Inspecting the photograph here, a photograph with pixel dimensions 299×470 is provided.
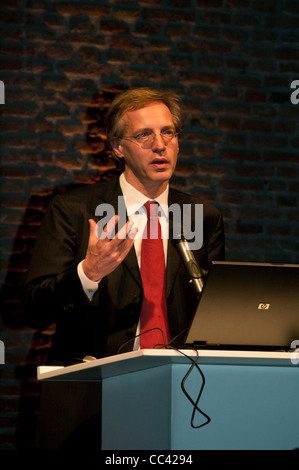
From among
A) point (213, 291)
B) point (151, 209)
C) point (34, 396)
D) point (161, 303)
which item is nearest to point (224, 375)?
point (213, 291)

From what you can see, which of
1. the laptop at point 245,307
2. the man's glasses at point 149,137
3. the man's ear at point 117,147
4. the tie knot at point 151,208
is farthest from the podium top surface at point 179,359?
the man's ear at point 117,147

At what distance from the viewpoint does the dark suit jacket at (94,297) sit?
2.47 metres

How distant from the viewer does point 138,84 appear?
11.8ft

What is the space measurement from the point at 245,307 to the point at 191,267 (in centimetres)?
20

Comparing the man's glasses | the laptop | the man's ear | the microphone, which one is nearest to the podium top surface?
the laptop

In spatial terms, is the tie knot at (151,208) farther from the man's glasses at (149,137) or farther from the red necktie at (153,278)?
the man's glasses at (149,137)

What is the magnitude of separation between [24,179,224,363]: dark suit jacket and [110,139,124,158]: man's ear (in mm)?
309

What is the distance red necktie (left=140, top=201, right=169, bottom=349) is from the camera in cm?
246

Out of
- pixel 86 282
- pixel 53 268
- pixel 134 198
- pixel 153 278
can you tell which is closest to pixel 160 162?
pixel 134 198

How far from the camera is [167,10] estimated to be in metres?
3.69

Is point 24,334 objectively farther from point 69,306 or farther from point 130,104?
point 130,104

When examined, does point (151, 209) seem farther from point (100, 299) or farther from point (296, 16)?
point (296, 16)

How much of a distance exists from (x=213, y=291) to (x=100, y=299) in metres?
0.94

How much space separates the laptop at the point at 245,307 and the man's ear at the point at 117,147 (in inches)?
54.8
